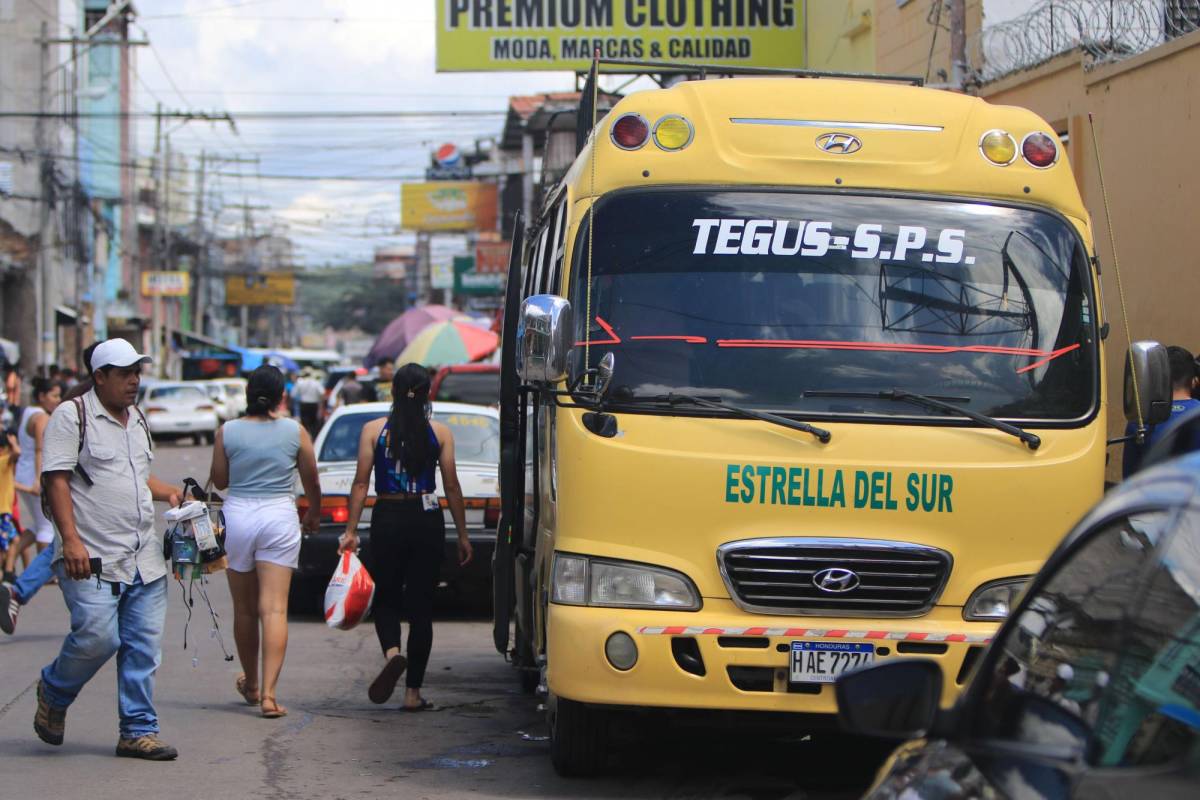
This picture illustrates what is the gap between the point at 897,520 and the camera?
20.5 ft

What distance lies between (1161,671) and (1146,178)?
10743 millimetres

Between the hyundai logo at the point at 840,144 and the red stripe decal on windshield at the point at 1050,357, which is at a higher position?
the hyundai logo at the point at 840,144

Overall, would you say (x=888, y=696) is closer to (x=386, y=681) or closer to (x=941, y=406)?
(x=941, y=406)

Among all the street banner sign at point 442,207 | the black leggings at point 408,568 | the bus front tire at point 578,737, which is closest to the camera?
the bus front tire at point 578,737

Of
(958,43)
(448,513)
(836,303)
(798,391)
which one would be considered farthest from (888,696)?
(958,43)

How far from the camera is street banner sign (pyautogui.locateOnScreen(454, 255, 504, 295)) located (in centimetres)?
5400

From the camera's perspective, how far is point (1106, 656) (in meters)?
2.79

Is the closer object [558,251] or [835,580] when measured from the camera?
[835,580]

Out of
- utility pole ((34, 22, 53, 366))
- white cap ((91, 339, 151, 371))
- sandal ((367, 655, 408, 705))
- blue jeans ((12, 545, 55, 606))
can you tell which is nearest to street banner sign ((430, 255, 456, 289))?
utility pole ((34, 22, 53, 366))

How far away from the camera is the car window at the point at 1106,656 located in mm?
2559

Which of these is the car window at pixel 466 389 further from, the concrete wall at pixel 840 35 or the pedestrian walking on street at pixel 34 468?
the pedestrian walking on street at pixel 34 468

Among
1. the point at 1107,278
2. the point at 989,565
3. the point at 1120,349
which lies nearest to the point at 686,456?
the point at 989,565

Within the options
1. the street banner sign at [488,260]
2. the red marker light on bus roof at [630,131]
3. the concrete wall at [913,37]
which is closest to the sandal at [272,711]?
the red marker light on bus roof at [630,131]

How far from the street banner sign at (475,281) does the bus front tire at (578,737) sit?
46.1 metres
